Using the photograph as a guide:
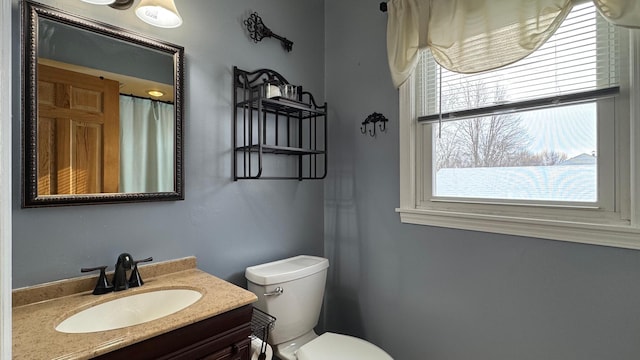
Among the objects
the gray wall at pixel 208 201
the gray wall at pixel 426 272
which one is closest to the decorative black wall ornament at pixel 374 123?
the gray wall at pixel 426 272

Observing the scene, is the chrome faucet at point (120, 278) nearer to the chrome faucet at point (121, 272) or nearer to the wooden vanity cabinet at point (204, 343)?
the chrome faucet at point (121, 272)

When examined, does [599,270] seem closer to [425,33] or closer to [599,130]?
[599,130]

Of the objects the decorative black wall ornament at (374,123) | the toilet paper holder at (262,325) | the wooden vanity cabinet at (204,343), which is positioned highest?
the decorative black wall ornament at (374,123)

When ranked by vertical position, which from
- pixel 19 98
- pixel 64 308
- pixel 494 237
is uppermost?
pixel 19 98

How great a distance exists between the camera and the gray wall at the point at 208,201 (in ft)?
3.59

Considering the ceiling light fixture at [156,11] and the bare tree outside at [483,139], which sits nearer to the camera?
the ceiling light fixture at [156,11]

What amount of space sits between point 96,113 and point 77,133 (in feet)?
0.34

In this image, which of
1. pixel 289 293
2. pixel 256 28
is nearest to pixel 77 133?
pixel 256 28

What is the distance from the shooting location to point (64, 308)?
1020 millimetres

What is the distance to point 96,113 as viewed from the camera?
118cm

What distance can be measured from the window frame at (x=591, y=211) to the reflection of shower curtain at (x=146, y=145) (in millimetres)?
1192

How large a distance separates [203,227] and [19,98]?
2.66 feet

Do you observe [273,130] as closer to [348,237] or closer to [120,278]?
[348,237]

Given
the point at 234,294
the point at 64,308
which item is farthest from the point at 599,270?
the point at 64,308
